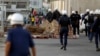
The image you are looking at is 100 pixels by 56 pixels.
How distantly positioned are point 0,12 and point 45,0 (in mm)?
53703

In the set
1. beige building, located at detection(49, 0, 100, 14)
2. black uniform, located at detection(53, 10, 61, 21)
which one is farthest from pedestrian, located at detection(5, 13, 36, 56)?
beige building, located at detection(49, 0, 100, 14)

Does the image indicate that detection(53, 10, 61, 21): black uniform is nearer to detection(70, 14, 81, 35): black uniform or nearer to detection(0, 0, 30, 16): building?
detection(70, 14, 81, 35): black uniform

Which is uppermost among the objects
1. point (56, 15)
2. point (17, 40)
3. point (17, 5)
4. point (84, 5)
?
point (17, 5)

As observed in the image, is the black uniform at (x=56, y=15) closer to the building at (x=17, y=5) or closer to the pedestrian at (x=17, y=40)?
the pedestrian at (x=17, y=40)

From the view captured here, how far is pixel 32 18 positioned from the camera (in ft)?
154

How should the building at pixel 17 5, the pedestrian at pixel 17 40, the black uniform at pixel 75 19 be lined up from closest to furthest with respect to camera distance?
the pedestrian at pixel 17 40 → the black uniform at pixel 75 19 → the building at pixel 17 5

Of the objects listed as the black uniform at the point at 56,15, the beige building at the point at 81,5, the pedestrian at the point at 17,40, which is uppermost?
the beige building at the point at 81,5

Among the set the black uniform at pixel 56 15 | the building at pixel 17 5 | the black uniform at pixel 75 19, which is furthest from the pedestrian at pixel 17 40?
the building at pixel 17 5

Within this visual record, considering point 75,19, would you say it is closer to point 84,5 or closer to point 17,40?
point 84,5

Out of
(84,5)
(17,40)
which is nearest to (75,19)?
(84,5)

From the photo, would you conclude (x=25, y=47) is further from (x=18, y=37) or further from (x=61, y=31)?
(x=61, y=31)

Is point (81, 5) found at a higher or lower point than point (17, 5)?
lower

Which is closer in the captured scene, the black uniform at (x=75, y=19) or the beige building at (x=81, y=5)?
the black uniform at (x=75, y=19)

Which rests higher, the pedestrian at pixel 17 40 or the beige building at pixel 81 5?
the beige building at pixel 81 5
